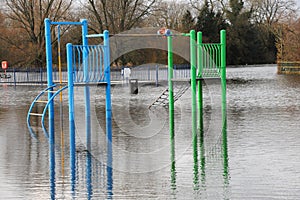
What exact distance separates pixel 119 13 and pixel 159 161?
40604mm

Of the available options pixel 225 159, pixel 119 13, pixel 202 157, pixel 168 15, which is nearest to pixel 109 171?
pixel 202 157

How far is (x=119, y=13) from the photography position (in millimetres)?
49688

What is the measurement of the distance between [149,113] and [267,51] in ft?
176

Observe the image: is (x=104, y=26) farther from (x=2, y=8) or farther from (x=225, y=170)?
(x=225, y=170)

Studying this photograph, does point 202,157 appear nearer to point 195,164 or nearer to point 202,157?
point 202,157

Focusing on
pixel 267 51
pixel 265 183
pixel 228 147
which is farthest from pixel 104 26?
pixel 265 183

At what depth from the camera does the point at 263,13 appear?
74.2 metres

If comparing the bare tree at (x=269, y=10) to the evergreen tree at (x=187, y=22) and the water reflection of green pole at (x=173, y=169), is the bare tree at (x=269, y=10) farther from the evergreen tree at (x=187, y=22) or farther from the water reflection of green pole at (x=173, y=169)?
the water reflection of green pole at (x=173, y=169)

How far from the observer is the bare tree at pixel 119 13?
48969mm

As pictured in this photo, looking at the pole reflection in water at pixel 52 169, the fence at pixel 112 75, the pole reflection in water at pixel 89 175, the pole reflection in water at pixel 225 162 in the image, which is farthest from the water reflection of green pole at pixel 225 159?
the fence at pixel 112 75

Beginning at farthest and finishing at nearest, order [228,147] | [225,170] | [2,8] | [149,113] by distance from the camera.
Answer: [2,8] → [149,113] → [228,147] → [225,170]

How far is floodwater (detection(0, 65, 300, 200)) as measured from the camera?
25.6 ft

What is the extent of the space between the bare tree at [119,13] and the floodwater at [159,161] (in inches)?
1276

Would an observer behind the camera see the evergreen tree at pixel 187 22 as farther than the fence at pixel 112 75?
Yes
